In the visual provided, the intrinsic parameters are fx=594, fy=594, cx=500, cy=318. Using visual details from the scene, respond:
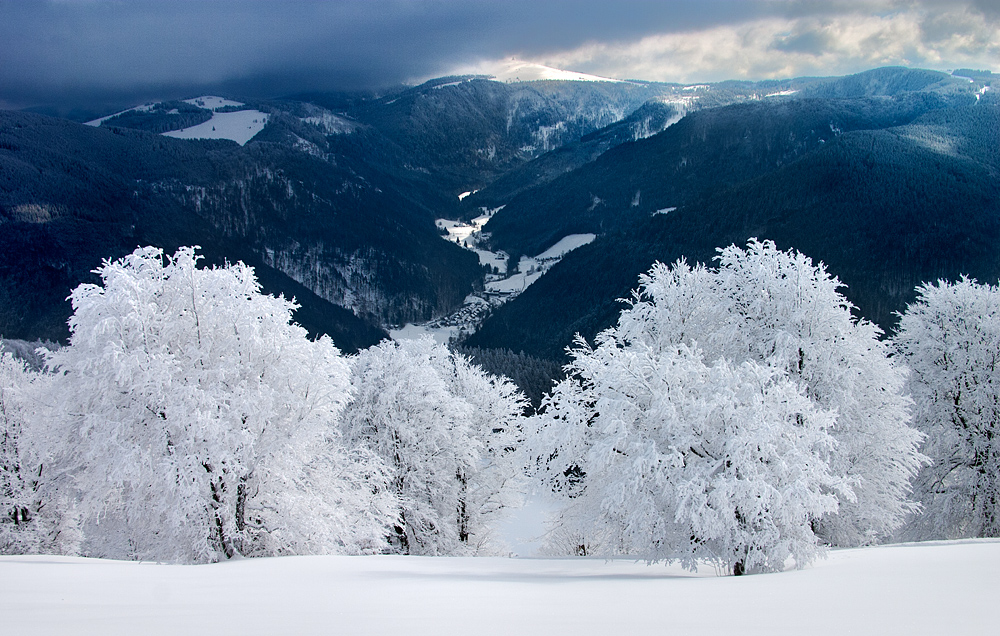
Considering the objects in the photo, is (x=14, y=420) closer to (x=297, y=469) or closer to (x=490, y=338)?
(x=297, y=469)

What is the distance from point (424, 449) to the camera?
113 ft

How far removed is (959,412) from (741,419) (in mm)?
22062

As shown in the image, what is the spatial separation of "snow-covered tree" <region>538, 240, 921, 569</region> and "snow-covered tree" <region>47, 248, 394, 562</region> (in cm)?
937

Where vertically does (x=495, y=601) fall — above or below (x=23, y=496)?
above

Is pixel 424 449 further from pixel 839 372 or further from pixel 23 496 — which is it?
pixel 839 372

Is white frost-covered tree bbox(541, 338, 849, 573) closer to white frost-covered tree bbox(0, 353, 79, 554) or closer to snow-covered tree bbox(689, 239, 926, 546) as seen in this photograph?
snow-covered tree bbox(689, 239, 926, 546)

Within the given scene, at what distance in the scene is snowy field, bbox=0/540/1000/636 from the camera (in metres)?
7.41

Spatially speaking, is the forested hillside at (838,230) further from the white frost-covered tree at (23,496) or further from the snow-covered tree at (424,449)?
the white frost-covered tree at (23,496)

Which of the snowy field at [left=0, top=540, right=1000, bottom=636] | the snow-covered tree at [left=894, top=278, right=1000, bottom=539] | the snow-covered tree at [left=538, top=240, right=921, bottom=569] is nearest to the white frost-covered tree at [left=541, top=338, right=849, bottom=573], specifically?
the snow-covered tree at [left=538, top=240, right=921, bottom=569]

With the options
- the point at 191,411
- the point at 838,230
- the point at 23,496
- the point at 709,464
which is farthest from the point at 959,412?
the point at 838,230

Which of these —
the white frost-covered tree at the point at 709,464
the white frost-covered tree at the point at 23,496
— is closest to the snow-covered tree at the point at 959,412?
the white frost-covered tree at the point at 709,464

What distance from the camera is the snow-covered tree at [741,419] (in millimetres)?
14930

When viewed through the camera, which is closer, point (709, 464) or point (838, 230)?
point (709, 464)

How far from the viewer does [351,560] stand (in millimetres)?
16719
